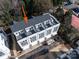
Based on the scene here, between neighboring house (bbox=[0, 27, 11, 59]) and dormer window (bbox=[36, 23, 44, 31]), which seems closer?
neighboring house (bbox=[0, 27, 11, 59])

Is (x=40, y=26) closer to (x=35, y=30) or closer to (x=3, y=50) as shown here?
(x=35, y=30)

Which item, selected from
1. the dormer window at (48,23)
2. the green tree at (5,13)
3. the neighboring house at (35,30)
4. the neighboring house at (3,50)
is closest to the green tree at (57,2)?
the neighboring house at (35,30)

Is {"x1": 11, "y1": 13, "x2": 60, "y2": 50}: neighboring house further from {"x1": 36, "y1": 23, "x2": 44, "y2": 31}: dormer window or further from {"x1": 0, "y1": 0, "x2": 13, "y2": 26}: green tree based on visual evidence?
{"x1": 0, "y1": 0, "x2": 13, "y2": 26}: green tree

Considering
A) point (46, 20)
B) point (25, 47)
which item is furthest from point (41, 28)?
point (25, 47)

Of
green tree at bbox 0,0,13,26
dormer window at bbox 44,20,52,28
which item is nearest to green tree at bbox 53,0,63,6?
A: dormer window at bbox 44,20,52,28

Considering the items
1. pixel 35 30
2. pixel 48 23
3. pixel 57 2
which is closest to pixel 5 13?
pixel 35 30

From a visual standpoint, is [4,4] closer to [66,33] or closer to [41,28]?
[41,28]

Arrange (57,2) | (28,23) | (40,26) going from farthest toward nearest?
(57,2), (40,26), (28,23)

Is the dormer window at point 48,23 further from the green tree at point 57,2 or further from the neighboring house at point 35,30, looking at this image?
the green tree at point 57,2
